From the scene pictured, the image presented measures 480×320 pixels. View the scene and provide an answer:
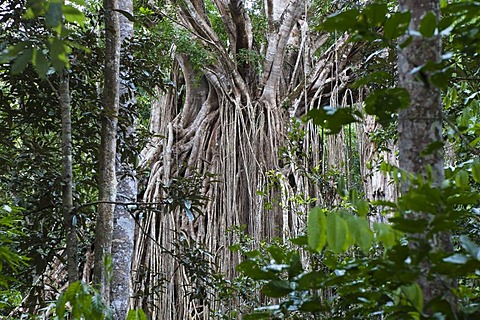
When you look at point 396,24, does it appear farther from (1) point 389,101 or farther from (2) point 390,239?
(2) point 390,239

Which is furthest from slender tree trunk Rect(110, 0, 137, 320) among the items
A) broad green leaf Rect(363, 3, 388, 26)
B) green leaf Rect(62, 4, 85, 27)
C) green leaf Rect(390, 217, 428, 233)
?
green leaf Rect(390, 217, 428, 233)

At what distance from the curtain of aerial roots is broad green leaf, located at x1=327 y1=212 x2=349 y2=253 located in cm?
336

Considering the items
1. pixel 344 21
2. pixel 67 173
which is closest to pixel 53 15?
pixel 344 21

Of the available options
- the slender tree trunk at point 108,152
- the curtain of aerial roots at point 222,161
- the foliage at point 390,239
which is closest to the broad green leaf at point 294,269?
the foliage at point 390,239

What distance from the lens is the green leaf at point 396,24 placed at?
2.80 feet

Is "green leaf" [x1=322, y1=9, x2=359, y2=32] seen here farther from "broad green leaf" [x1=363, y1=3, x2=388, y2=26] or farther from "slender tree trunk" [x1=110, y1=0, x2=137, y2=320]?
"slender tree trunk" [x1=110, y1=0, x2=137, y2=320]

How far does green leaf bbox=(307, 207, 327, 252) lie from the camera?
814 millimetres

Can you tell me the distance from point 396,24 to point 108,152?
4.45 ft

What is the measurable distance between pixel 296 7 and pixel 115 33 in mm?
3566

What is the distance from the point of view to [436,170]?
35.2 inches

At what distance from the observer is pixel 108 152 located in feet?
6.65

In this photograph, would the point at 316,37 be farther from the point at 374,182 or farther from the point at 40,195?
the point at 40,195

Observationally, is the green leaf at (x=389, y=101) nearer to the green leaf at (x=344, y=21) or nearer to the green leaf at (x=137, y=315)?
the green leaf at (x=344, y=21)

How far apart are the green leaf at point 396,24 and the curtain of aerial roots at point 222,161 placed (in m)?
3.32
